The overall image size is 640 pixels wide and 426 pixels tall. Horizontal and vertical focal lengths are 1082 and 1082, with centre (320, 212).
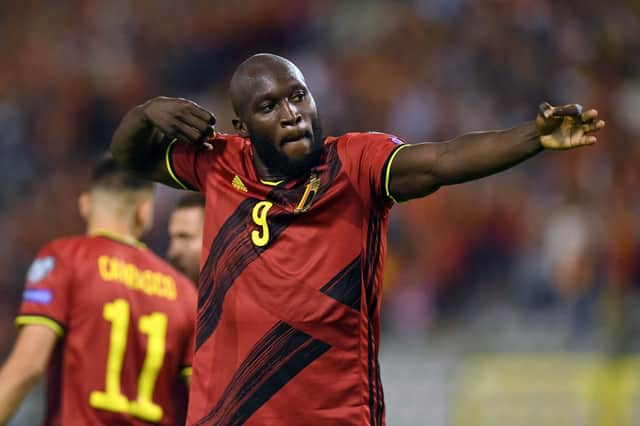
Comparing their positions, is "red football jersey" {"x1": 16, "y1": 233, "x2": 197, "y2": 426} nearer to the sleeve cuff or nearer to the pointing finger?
the sleeve cuff

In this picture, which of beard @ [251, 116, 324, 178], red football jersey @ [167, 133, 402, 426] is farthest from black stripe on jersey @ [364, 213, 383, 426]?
beard @ [251, 116, 324, 178]

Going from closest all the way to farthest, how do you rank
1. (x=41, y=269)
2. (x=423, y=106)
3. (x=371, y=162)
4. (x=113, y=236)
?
(x=371, y=162), (x=41, y=269), (x=113, y=236), (x=423, y=106)

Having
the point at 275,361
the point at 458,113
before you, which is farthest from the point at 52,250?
the point at 458,113

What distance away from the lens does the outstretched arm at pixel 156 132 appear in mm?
3916

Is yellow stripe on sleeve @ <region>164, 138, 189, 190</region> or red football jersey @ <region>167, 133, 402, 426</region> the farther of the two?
yellow stripe on sleeve @ <region>164, 138, 189, 190</region>

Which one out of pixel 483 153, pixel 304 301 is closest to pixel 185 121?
pixel 304 301

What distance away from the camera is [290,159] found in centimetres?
370

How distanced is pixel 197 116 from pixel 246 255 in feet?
1.84

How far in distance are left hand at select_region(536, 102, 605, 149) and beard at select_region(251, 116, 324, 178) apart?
0.84 meters

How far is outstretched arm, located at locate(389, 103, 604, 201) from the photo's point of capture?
3172 mm

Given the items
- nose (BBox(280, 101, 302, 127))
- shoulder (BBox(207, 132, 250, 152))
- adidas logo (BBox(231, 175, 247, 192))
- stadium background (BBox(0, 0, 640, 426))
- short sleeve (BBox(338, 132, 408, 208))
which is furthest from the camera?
stadium background (BBox(0, 0, 640, 426))

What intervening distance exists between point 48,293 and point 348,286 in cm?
177

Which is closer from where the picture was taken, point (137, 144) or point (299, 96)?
point (299, 96)

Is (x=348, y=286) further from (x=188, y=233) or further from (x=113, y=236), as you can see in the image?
(x=188, y=233)
